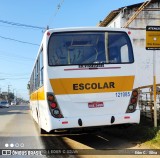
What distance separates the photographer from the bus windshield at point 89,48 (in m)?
10.0

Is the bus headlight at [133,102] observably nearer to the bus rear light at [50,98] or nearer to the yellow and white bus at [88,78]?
the yellow and white bus at [88,78]

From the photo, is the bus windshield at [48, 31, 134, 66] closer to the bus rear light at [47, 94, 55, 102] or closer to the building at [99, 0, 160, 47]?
the bus rear light at [47, 94, 55, 102]

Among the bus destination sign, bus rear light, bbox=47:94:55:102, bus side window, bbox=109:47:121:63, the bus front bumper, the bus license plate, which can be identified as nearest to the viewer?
the bus front bumper

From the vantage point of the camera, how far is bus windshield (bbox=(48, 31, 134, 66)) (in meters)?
10.0

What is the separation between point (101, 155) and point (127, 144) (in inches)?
56.5

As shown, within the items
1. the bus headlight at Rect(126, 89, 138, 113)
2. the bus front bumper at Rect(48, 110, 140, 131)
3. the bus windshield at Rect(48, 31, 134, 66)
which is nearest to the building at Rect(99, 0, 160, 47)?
the bus windshield at Rect(48, 31, 134, 66)

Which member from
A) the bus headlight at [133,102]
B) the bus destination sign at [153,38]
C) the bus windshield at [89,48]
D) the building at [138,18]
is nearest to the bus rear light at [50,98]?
the bus windshield at [89,48]

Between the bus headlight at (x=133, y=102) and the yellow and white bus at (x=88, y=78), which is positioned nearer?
the yellow and white bus at (x=88, y=78)

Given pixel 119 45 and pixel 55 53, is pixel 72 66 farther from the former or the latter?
pixel 119 45

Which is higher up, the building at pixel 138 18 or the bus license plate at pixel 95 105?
the building at pixel 138 18

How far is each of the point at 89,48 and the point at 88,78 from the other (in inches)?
34.3

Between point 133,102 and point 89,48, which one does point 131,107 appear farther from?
point 89,48

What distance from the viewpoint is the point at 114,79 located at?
10.0 m

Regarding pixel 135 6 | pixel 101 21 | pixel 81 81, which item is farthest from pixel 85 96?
pixel 101 21
